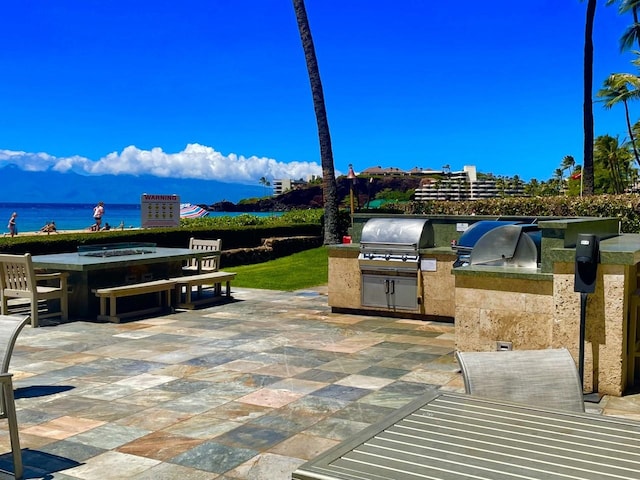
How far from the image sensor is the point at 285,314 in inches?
419

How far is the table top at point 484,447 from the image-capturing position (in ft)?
7.12

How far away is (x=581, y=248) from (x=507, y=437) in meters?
3.86

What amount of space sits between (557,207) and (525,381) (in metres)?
17.9

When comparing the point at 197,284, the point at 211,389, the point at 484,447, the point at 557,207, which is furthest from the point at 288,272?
the point at 484,447

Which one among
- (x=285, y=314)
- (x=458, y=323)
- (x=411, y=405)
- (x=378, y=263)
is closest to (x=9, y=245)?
(x=285, y=314)

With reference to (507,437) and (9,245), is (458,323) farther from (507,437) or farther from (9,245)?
(9,245)

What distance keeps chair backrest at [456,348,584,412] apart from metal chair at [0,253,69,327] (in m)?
7.54

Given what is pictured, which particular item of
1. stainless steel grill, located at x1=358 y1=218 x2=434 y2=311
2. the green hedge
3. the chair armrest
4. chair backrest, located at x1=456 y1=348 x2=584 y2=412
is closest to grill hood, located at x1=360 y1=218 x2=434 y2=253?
stainless steel grill, located at x1=358 y1=218 x2=434 y2=311

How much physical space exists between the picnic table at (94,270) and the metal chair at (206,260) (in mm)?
1302

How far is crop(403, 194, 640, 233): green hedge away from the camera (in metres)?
18.3

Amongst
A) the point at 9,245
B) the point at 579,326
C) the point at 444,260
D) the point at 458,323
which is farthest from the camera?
the point at 9,245

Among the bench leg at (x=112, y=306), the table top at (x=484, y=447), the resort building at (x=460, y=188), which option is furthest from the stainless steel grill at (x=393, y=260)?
the resort building at (x=460, y=188)

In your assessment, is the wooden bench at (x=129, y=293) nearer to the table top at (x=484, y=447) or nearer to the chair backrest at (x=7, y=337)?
the chair backrest at (x=7, y=337)

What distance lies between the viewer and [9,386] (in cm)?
388
